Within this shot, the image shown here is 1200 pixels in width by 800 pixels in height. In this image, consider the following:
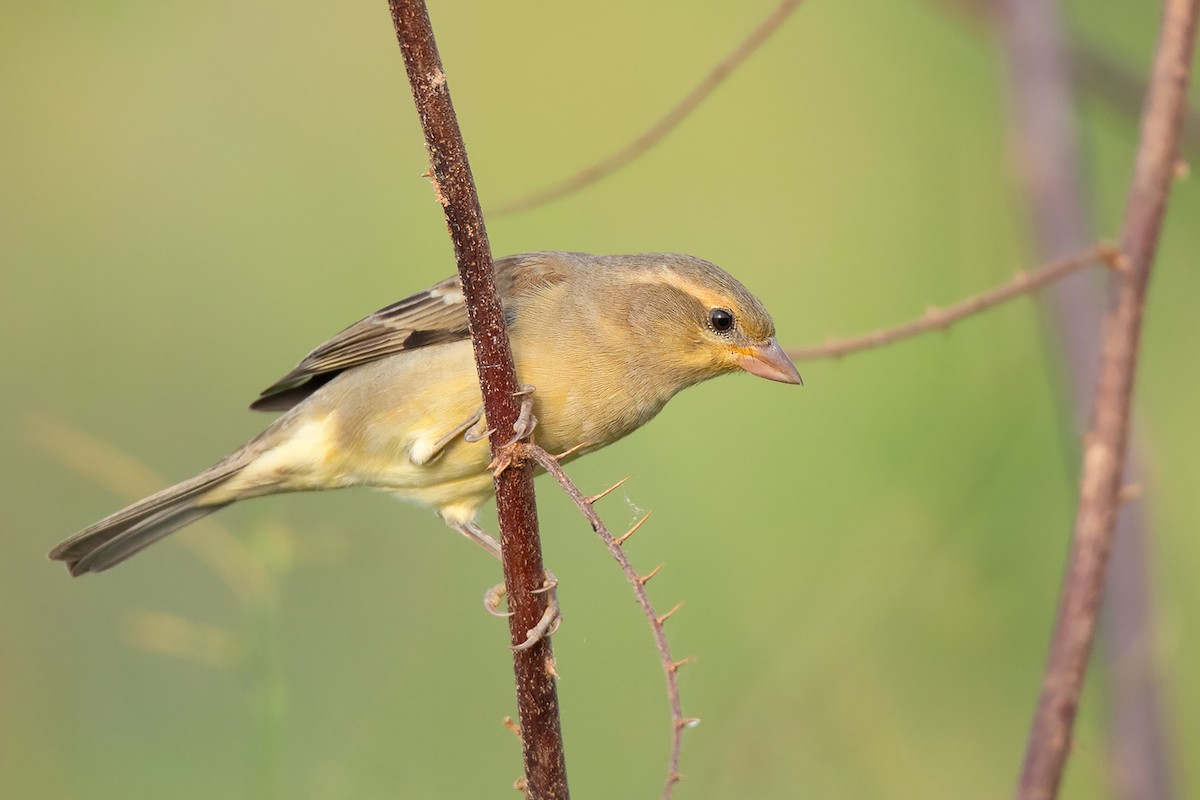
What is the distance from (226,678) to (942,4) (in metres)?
4.01

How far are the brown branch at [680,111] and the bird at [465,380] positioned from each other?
66cm

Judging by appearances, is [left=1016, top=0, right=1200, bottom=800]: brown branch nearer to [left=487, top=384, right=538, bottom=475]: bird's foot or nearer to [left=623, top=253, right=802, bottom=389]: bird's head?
[left=487, top=384, right=538, bottom=475]: bird's foot

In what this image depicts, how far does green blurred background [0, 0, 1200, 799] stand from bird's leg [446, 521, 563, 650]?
0.32m

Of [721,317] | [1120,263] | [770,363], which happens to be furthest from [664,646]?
[721,317]

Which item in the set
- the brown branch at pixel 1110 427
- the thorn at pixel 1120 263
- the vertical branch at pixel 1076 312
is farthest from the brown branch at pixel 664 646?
the vertical branch at pixel 1076 312

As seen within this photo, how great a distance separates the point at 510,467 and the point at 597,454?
13.0ft

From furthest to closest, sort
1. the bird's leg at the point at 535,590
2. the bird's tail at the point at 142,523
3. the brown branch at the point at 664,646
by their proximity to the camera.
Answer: the bird's tail at the point at 142,523, the bird's leg at the point at 535,590, the brown branch at the point at 664,646

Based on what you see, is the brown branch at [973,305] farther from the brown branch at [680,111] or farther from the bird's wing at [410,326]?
the bird's wing at [410,326]

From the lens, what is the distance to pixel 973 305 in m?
2.81

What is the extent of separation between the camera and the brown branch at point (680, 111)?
3098 mm

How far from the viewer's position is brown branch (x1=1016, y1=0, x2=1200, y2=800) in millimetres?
2416

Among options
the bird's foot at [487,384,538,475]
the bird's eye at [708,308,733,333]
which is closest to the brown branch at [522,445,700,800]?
the bird's foot at [487,384,538,475]

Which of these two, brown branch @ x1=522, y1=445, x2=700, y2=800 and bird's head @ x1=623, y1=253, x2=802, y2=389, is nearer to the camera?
brown branch @ x1=522, y1=445, x2=700, y2=800

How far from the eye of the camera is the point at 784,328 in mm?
7055
